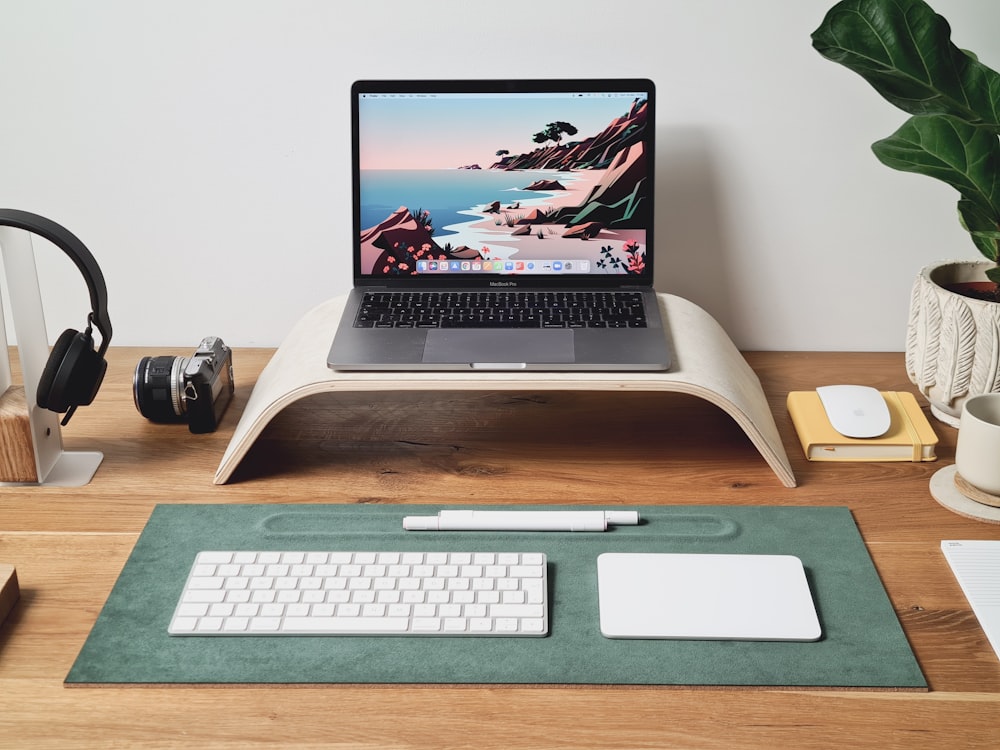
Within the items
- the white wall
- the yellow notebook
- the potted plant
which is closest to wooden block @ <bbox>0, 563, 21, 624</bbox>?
the white wall

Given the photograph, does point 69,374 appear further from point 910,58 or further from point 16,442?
point 910,58

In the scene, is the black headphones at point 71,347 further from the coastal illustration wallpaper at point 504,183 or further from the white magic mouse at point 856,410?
the white magic mouse at point 856,410

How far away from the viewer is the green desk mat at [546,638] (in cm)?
80

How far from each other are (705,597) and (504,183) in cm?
56

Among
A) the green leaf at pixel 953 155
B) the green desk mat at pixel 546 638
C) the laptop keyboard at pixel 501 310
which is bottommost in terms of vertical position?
the green desk mat at pixel 546 638

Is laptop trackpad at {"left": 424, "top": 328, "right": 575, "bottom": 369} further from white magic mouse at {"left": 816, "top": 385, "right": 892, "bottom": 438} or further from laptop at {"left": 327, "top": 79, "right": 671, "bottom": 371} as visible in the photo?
white magic mouse at {"left": 816, "top": 385, "right": 892, "bottom": 438}

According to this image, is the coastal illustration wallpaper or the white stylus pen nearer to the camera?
the white stylus pen

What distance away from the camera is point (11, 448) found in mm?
1062

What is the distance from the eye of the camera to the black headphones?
1004 mm

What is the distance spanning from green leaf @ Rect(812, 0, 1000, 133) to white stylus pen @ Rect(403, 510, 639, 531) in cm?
51

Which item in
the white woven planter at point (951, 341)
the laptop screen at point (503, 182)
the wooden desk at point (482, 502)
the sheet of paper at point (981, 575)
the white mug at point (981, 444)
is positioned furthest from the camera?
the laptop screen at point (503, 182)

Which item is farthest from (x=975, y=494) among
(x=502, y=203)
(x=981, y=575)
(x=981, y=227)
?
→ (x=502, y=203)

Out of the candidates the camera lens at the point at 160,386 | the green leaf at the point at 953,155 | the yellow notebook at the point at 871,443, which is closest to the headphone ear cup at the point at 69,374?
the camera lens at the point at 160,386

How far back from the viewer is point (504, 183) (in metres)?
1.20
